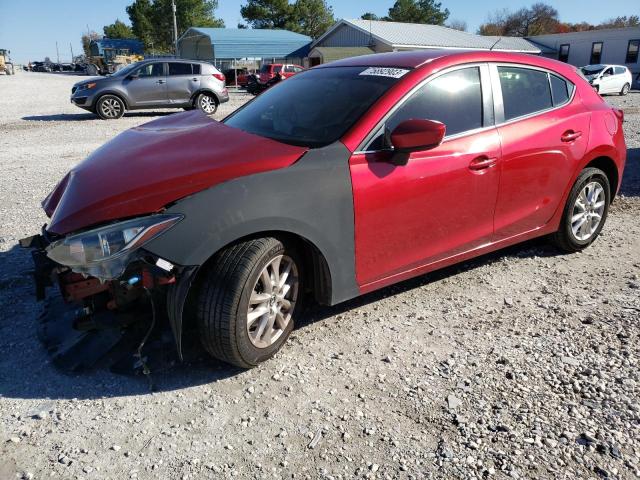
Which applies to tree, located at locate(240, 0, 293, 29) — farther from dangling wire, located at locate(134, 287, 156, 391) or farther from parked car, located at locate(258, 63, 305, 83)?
dangling wire, located at locate(134, 287, 156, 391)

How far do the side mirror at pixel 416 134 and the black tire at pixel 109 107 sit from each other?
533 inches

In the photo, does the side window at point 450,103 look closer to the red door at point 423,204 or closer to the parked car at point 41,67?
the red door at point 423,204

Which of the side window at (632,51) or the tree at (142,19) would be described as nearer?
the side window at (632,51)

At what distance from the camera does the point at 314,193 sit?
9.17ft

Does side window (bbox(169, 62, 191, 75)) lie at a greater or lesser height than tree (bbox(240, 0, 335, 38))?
lesser

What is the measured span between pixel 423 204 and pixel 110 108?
1362 centimetres

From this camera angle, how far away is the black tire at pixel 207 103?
15922 mm

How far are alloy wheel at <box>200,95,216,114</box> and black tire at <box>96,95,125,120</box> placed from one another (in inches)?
94.0

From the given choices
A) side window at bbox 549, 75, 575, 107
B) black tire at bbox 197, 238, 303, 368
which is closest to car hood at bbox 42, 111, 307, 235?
black tire at bbox 197, 238, 303, 368

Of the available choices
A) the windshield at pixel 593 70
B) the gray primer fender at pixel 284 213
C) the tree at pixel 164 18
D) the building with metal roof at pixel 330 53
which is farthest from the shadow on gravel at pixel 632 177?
the tree at pixel 164 18

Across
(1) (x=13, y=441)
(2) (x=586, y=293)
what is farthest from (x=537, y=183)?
(1) (x=13, y=441)

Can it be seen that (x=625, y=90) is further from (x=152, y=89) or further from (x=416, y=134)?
(x=416, y=134)

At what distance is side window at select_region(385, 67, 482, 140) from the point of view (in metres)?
3.22

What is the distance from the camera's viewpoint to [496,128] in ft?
11.7
